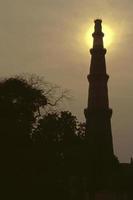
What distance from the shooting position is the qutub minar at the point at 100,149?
35.8 m

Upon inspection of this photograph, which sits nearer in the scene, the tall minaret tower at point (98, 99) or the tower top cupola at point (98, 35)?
the tall minaret tower at point (98, 99)

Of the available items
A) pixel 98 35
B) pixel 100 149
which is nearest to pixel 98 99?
pixel 98 35

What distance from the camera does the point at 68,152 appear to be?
96.2ft

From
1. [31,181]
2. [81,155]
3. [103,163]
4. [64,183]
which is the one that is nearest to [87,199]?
[103,163]

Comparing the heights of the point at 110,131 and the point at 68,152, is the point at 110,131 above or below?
above

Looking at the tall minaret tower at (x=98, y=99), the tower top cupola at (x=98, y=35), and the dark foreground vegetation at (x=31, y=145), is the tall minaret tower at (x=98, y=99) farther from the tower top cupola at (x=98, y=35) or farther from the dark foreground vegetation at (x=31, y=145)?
the dark foreground vegetation at (x=31, y=145)

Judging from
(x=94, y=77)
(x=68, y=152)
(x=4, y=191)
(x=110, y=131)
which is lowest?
(x=4, y=191)

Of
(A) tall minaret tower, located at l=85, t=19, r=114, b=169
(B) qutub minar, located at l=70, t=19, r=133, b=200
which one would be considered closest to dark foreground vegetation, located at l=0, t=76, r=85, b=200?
(B) qutub minar, located at l=70, t=19, r=133, b=200

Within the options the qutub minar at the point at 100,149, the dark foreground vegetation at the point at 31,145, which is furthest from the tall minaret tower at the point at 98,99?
the dark foreground vegetation at the point at 31,145

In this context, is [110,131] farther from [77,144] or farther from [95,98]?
[77,144]

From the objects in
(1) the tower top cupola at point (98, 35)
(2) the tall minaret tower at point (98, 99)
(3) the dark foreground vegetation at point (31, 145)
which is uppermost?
(1) the tower top cupola at point (98, 35)

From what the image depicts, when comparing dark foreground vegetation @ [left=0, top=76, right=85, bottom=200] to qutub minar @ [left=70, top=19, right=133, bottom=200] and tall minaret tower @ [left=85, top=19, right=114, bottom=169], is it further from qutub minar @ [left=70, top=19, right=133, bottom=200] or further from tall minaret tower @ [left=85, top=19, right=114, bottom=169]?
tall minaret tower @ [left=85, top=19, right=114, bottom=169]

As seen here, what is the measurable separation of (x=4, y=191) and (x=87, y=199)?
17.9 meters

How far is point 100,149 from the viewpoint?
37156 millimetres
